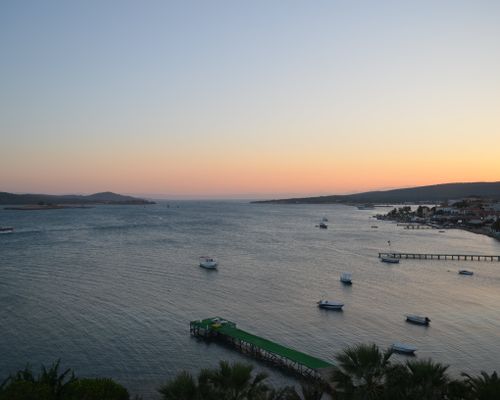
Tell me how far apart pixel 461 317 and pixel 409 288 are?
41.4 ft

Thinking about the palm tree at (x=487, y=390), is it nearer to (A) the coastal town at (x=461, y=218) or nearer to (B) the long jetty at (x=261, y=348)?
(B) the long jetty at (x=261, y=348)

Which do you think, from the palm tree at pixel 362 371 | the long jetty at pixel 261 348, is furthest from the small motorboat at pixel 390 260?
the palm tree at pixel 362 371

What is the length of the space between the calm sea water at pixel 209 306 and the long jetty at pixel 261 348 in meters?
0.89

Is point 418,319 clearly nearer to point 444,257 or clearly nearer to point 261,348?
point 261,348

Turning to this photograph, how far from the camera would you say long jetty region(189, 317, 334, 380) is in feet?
85.4

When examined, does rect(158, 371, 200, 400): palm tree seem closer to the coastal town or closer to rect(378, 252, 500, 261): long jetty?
rect(378, 252, 500, 261): long jetty

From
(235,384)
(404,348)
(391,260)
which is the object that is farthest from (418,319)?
(391,260)

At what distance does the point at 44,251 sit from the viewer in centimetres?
7288

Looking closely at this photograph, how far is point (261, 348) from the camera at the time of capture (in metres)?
29.0

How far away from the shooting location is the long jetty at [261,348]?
2603cm

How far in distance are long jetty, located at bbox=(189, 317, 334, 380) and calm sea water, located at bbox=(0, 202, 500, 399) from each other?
890 millimetres

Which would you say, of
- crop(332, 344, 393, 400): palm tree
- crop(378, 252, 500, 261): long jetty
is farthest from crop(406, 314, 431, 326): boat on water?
crop(378, 252, 500, 261): long jetty

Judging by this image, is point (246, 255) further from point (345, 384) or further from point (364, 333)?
point (345, 384)

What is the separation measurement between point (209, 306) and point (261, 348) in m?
12.6
